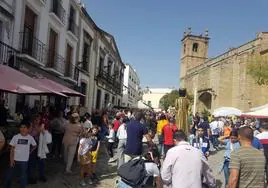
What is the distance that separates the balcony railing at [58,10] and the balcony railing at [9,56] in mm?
4299

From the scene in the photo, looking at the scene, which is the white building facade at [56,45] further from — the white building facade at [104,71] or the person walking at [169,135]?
A: the person walking at [169,135]

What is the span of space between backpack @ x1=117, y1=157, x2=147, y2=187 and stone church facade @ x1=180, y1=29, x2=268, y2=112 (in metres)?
29.0

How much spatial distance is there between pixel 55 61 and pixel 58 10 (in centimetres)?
244

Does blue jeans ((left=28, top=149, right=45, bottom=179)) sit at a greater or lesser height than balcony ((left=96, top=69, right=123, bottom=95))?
lesser

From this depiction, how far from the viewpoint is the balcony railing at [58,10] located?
16875mm

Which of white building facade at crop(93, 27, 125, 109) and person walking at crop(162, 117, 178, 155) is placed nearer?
person walking at crop(162, 117, 178, 155)

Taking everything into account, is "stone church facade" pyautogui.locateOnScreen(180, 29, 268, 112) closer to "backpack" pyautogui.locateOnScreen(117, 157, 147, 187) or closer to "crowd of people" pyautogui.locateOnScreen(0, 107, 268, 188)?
"crowd of people" pyautogui.locateOnScreen(0, 107, 268, 188)

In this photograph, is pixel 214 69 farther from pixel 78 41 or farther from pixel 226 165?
pixel 226 165

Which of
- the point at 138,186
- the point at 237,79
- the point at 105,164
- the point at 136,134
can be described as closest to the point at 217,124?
the point at 105,164

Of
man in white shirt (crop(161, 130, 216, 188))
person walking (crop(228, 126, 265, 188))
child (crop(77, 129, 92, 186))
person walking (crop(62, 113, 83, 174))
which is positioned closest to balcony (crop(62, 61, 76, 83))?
person walking (crop(62, 113, 83, 174))

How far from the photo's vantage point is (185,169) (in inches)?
170

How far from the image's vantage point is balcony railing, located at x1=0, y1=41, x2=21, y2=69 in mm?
12120

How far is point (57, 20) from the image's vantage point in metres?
17.1

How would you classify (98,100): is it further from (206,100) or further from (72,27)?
(206,100)
